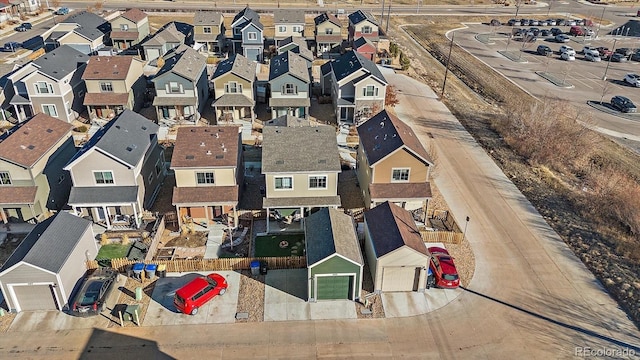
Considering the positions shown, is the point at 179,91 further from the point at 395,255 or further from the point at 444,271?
the point at 444,271

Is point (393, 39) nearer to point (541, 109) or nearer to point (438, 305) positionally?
point (541, 109)

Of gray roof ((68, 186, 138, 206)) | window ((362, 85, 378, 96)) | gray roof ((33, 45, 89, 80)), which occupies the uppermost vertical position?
gray roof ((33, 45, 89, 80))

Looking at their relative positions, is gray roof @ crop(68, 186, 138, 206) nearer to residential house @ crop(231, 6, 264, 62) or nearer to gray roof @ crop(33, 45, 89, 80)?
gray roof @ crop(33, 45, 89, 80)

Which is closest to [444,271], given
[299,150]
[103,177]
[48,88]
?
[299,150]

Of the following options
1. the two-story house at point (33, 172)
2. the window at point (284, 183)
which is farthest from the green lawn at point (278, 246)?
the two-story house at point (33, 172)

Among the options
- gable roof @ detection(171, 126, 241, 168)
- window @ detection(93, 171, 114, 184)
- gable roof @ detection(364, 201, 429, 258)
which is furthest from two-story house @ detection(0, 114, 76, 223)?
gable roof @ detection(364, 201, 429, 258)

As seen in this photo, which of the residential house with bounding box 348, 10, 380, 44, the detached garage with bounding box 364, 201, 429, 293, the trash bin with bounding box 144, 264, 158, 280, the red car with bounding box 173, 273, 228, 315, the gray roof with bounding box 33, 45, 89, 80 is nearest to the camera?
the red car with bounding box 173, 273, 228, 315

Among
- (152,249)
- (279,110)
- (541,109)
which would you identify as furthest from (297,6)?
(152,249)
